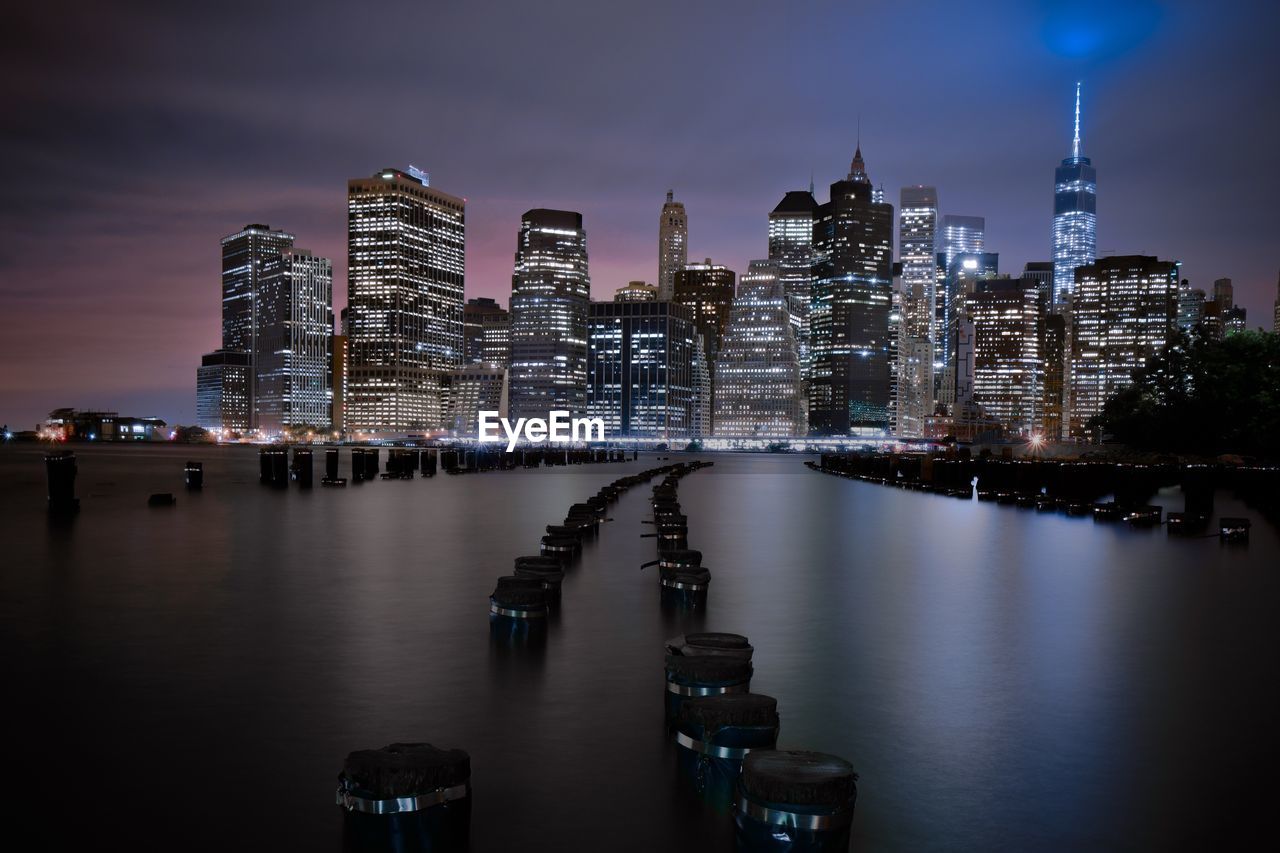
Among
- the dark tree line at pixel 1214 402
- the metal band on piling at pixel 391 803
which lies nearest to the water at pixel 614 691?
the metal band on piling at pixel 391 803

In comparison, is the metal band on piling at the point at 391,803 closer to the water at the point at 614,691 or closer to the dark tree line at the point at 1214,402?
the water at the point at 614,691

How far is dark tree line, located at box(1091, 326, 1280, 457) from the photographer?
6431 centimetres

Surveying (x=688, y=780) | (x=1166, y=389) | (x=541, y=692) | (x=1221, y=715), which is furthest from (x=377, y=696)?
(x=1166, y=389)

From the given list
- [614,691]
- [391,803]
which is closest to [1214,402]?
[614,691]

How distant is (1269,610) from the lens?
46.0 feet

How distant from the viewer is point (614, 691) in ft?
28.8

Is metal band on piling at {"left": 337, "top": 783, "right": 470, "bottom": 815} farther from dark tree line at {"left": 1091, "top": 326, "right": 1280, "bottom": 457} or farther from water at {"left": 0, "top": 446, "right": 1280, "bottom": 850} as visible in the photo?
dark tree line at {"left": 1091, "top": 326, "right": 1280, "bottom": 457}

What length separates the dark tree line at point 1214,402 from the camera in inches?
2532

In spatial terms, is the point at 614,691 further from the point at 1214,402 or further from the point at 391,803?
the point at 1214,402

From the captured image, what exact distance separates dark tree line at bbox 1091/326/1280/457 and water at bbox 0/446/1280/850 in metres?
52.3

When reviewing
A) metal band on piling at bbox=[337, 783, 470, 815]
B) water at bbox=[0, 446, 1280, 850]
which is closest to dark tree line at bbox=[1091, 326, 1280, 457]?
water at bbox=[0, 446, 1280, 850]

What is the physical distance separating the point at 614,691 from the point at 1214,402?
3093 inches

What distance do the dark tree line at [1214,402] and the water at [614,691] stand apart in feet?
171

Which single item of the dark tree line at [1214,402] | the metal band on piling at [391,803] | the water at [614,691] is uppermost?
the dark tree line at [1214,402]
